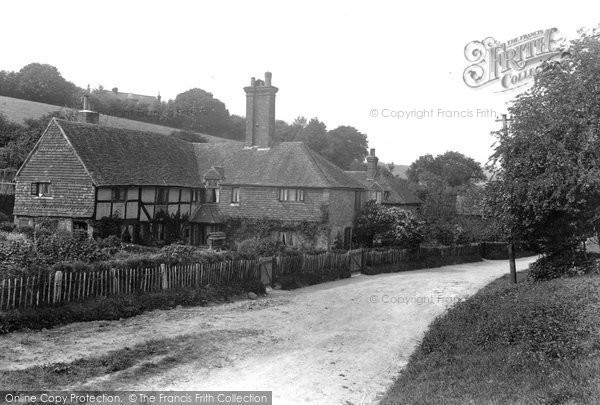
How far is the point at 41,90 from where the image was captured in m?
72.7

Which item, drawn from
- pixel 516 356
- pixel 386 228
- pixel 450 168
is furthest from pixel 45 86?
pixel 516 356

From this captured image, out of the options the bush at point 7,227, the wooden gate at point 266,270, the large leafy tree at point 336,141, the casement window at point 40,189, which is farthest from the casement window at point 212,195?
the large leafy tree at point 336,141

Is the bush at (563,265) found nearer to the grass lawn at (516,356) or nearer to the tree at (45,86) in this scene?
the grass lawn at (516,356)

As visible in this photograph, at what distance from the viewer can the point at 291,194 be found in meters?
32.7

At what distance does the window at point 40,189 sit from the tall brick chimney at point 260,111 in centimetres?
1387

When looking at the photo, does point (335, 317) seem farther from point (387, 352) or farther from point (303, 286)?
point (303, 286)

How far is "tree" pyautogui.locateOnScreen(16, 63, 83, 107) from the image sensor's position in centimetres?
7178

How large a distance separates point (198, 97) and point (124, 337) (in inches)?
3017

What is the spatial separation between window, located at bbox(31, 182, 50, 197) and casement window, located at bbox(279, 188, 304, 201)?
13.7 metres

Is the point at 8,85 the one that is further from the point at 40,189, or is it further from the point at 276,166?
the point at 276,166

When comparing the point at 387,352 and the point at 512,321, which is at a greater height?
the point at 512,321

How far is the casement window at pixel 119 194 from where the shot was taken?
29.2 meters

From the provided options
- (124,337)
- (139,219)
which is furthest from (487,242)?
(124,337)

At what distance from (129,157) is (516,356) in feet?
89.5
